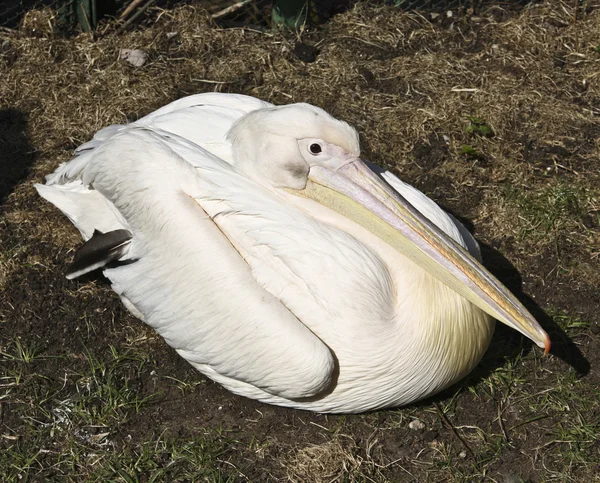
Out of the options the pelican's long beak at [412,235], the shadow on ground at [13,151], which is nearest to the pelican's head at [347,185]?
the pelican's long beak at [412,235]

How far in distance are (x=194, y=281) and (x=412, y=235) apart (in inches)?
32.1

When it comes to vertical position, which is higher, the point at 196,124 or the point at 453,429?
the point at 196,124

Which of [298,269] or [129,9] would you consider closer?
[298,269]

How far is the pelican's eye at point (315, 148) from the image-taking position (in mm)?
3169

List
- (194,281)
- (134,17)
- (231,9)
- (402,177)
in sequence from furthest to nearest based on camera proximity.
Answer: (231,9)
(134,17)
(402,177)
(194,281)

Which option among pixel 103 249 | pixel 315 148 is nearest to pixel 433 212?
pixel 315 148

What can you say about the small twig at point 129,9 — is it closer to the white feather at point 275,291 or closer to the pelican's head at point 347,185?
the white feather at point 275,291

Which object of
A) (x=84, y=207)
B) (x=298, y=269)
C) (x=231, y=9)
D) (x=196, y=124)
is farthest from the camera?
(x=231, y=9)

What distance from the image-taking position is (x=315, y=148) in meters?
3.18

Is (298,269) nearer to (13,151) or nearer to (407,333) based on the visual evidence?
(407,333)

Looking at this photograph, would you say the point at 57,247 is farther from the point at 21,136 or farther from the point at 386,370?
the point at 386,370

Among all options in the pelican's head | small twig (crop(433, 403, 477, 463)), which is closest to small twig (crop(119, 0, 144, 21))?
the pelican's head

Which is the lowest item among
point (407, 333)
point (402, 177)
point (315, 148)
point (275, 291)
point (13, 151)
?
point (402, 177)

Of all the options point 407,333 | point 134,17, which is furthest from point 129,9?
point 407,333
